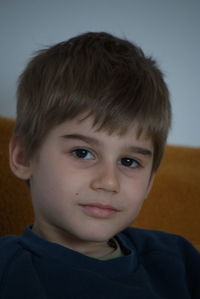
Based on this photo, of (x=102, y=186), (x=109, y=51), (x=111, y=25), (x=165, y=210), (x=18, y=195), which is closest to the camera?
(x=102, y=186)

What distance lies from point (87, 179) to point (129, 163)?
0.45 feet

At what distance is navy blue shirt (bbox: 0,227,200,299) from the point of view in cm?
81

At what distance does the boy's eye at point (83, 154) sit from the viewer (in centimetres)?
87

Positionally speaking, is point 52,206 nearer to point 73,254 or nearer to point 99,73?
point 73,254

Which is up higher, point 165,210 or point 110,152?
point 110,152

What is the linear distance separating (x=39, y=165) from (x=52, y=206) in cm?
9

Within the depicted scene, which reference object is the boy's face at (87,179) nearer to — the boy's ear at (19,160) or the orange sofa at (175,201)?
the boy's ear at (19,160)

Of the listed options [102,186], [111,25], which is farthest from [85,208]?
[111,25]

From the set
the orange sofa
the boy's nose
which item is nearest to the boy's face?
the boy's nose

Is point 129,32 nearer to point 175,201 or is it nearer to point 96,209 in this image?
point 175,201

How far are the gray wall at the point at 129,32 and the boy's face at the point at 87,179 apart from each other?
1.87 feet

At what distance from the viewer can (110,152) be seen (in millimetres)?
854

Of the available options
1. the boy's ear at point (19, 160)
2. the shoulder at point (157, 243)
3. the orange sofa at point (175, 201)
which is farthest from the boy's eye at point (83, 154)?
the orange sofa at point (175, 201)

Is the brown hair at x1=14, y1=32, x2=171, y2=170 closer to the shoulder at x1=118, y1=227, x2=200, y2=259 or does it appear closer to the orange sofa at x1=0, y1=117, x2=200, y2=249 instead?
the shoulder at x1=118, y1=227, x2=200, y2=259
